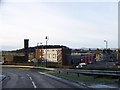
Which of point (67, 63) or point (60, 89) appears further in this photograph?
point (67, 63)

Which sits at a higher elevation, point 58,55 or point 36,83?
point 58,55

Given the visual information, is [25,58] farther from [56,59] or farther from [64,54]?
[64,54]

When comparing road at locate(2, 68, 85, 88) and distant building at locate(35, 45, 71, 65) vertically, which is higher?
distant building at locate(35, 45, 71, 65)

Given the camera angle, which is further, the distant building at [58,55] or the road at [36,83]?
the distant building at [58,55]

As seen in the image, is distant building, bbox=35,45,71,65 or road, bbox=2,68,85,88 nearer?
road, bbox=2,68,85,88

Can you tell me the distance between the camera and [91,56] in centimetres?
13262

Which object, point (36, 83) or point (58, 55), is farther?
point (58, 55)

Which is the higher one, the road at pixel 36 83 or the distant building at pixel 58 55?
the distant building at pixel 58 55

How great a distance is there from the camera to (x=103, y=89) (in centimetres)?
1991

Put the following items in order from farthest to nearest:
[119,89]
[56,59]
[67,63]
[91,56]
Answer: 1. [91,56]
2. [56,59]
3. [67,63]
4. [119,89]

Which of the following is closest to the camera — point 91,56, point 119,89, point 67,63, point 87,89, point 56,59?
point 119,89

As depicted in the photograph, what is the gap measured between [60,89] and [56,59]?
90752mm

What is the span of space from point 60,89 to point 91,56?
111823mm

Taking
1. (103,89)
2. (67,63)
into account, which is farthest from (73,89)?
(67,63)
